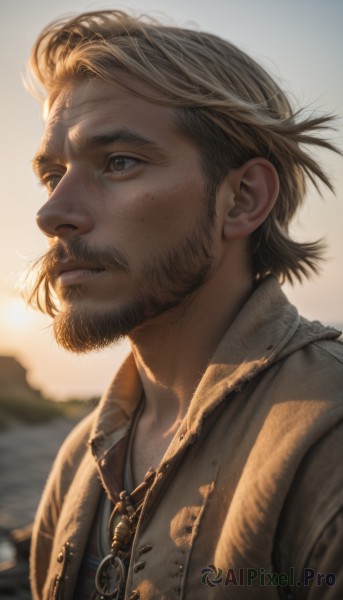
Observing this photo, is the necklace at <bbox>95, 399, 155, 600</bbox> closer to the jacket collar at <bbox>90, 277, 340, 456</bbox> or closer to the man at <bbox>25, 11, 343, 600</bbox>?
the man at <bbox>25, 11, 343, 600</bbox>

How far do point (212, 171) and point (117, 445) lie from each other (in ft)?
4.73

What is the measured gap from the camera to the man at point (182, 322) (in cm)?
174

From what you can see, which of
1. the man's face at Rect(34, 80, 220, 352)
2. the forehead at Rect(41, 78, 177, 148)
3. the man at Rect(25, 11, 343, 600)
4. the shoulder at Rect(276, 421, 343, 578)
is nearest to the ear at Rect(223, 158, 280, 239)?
the man at Rect(25, 11, 343, 600)

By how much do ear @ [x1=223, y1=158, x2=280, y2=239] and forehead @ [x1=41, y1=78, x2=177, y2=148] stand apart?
1.37 feet

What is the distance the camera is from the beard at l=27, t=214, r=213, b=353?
2301 mm

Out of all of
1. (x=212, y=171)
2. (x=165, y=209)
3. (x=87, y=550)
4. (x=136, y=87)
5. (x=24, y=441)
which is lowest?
(x=24, y=441)

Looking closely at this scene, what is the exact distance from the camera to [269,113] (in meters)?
2.72

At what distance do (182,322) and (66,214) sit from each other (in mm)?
740

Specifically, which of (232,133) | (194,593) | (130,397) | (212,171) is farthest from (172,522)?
(232,133)

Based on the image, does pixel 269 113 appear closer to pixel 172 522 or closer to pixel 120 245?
pixel 120 245

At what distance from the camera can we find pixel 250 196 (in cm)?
257

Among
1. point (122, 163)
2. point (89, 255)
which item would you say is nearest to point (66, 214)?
point (89, 255)

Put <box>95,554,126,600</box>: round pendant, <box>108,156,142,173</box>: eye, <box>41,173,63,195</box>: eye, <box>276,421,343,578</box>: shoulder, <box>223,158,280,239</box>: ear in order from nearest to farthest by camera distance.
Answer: <box>276,421,343,578</box>: shoulder → <box>95,554,126,600</box>: round pendant → <box>108,156,142,173</box>: eye → <box>223,158,280,239</box>: ear → <box>41,173,63,195</box>: eye

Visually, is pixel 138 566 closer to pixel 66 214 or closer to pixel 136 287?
pixel 136 287
